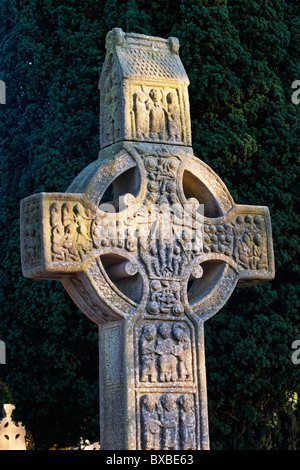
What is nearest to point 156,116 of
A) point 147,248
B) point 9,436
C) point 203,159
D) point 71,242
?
point 147,248

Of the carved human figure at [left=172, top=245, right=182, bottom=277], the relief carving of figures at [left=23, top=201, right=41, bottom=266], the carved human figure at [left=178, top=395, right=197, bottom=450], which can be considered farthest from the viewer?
the carved human figure at [left=172, top=245, right=182, bottom=277]

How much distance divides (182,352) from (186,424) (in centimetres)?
52

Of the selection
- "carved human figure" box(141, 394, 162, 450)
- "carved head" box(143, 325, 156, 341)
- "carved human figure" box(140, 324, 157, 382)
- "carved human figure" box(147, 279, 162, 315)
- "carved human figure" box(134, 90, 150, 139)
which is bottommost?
"carved human figure" box(141, 394, 162, 450)

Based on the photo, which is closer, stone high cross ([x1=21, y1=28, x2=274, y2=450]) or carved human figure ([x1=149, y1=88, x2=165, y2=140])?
stone high cross ([x1=21, y1=28, x2=274, y2=450])

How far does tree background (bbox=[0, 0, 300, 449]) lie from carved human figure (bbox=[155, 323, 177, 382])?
4.43 metres

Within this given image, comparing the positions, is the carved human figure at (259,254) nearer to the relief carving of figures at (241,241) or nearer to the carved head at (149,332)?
the relief carving of figures at (241,241)

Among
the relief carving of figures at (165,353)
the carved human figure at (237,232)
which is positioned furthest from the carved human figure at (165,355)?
the carved human figure at (237,232)

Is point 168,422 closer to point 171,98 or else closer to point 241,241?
point 241,241

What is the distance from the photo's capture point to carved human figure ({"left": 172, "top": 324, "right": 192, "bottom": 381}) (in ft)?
22.0

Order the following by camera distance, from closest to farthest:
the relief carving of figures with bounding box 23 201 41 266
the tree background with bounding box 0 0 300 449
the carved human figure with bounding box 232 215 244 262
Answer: the relief carving of figures with bounding box 23 201 41 266, the carved human figure with bounding box 232 215 244 262, the tree background with bounding box 0 0 300 449

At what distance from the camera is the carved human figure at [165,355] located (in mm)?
6609

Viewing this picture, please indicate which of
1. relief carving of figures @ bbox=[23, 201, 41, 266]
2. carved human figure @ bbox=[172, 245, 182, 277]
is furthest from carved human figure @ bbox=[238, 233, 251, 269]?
relief carving of figures @ bbox=[23, 201, 41, 266]

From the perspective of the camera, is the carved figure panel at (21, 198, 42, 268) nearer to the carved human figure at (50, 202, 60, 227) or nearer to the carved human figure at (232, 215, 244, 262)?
the carved human figure at (50, 202, 60, 227)
